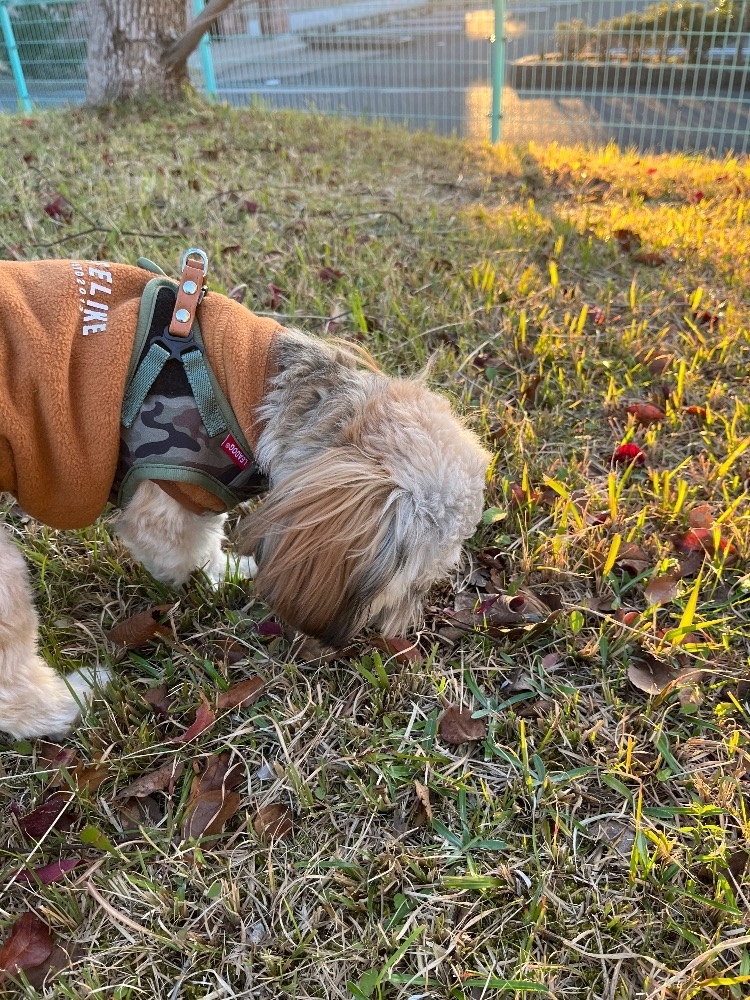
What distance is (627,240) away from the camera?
14.7 feet

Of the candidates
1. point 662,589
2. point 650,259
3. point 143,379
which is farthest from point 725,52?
point 143,379

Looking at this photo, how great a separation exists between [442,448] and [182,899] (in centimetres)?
135

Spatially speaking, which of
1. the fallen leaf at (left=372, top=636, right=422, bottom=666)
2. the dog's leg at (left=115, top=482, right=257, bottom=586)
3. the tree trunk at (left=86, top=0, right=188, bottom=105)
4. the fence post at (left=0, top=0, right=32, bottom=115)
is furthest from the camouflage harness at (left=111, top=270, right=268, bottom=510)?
the fence post at (left=0, top=0, right=32, bottom=115)

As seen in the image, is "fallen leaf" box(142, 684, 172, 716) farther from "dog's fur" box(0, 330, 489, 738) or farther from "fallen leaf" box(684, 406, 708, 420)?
"fallen leaf" box(684, 406, 708, 420)

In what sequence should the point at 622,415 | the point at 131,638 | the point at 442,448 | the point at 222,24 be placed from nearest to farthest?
the point at 442,448 → the point at 131,638 → the point at 622,415 → the point at 222,24

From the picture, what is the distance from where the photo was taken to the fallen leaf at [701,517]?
2.59m

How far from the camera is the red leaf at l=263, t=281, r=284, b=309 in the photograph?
145 inches

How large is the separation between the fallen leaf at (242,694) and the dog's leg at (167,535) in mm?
368

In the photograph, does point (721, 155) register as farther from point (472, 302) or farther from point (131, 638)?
point (131, 638)

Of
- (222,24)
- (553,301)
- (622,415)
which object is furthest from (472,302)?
(222,24)

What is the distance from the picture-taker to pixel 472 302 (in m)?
3.80

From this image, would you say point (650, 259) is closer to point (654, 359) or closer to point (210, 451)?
point (654, 359)

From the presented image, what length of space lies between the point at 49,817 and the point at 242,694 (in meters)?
0.61

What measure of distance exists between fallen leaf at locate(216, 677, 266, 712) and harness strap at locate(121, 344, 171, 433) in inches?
35.4
